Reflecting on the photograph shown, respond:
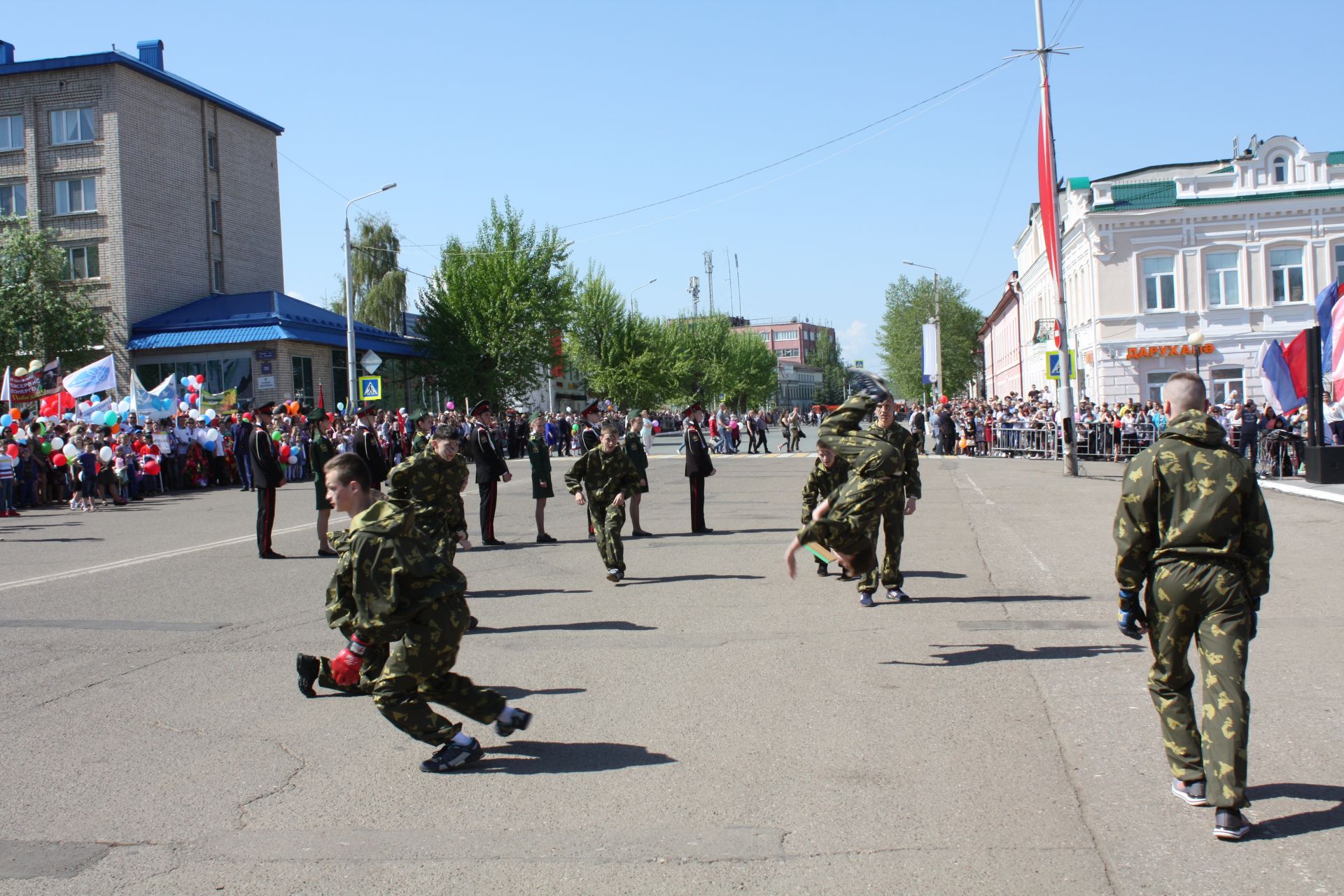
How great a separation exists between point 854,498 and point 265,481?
8.30 m

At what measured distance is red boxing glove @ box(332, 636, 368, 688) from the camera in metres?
4.93

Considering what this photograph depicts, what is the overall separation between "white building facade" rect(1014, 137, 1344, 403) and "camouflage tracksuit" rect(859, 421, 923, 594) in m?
31.8

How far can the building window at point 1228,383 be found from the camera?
1539 inches

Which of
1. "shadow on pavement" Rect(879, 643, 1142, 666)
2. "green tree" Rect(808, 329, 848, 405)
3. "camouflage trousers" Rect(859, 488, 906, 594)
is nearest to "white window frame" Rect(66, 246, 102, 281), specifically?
"camouflage trousers" Rect(859, 488, 906, 594)

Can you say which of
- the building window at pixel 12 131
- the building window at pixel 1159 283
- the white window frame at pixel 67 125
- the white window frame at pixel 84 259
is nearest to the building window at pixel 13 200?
the building window at pixel 12 131

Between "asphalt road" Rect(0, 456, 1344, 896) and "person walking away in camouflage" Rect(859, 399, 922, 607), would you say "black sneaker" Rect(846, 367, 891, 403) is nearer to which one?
"person walking away in camouflage" Rect(859, 399, 922, 607)

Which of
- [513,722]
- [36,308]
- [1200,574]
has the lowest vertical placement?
[513,722]

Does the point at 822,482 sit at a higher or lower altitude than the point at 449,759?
higher

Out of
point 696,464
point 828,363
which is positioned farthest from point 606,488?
point 828,363

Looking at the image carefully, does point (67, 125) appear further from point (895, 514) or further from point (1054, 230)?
point (895, 514)

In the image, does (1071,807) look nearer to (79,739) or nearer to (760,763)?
(760,763)

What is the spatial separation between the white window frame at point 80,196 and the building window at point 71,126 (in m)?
1.39

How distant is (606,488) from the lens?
1099 centimetres

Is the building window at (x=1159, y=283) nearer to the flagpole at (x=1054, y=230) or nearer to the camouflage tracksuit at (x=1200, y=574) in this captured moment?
the flagpole at (x=1054, y=230)
